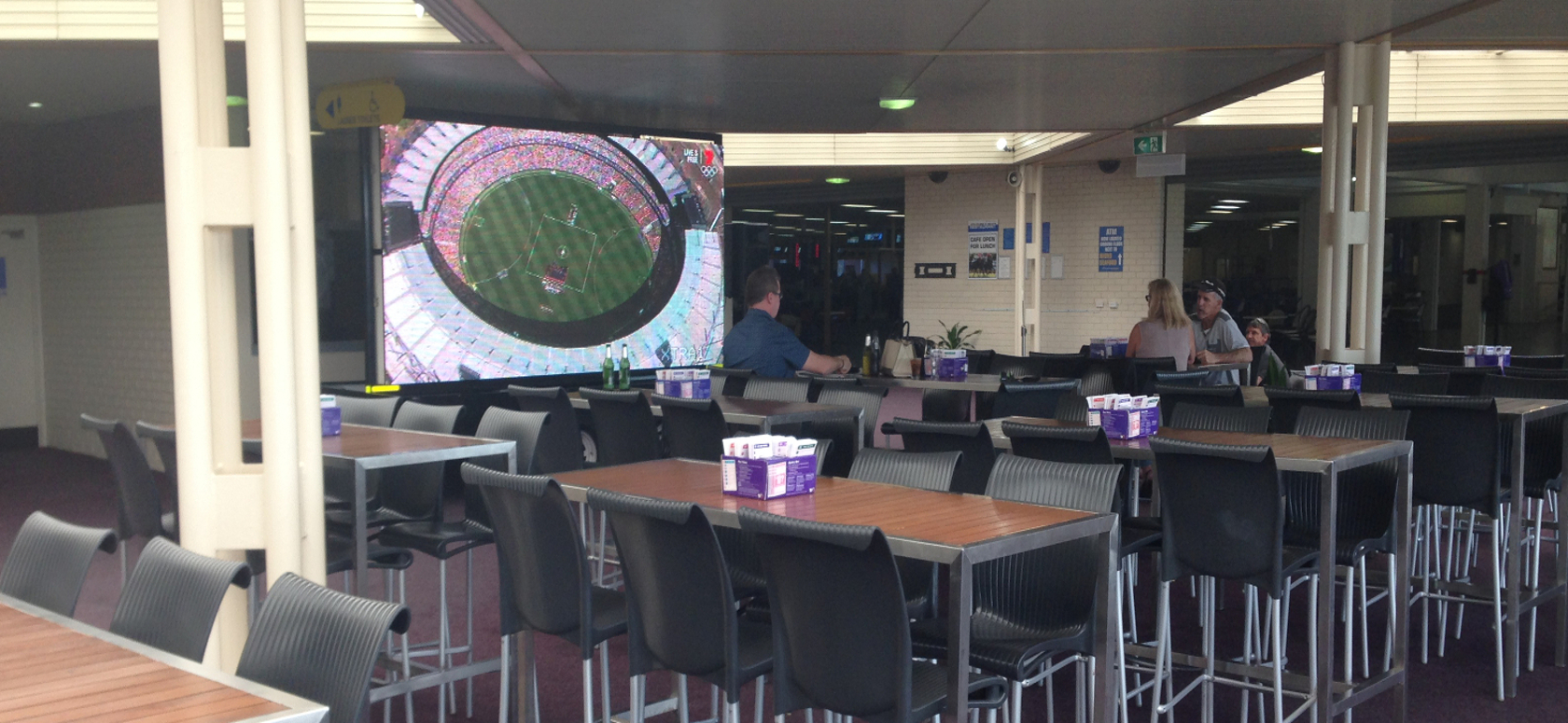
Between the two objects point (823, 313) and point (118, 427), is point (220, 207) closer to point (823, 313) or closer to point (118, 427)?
point (118, 427)

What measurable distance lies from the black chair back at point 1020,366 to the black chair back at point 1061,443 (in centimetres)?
365

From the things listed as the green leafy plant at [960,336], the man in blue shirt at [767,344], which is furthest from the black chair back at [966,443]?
the green leafy plant at [960,336]

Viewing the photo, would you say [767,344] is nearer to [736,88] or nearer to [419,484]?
[736,88]

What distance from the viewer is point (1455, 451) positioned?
4.73m

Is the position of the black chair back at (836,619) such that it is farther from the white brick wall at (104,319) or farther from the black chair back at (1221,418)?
the white brick wall at (104,319)

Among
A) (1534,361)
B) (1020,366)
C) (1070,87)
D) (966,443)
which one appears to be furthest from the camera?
(1020,366)

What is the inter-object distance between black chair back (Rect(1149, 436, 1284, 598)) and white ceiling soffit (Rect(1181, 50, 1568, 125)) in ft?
22.1

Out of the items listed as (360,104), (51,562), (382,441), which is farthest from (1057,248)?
(51,562)

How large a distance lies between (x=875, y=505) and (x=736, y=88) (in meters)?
5.21

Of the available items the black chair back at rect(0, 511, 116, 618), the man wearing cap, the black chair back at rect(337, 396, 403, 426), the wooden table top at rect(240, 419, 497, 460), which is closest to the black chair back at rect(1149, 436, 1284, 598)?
the wooden table top at rect(240, 419, 497, 460)

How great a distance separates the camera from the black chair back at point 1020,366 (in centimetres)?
820

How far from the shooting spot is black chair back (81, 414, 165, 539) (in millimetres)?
4605

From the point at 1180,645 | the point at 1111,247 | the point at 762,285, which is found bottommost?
the point at 1180,645

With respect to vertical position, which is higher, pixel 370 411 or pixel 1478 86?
pixel 1478 86
